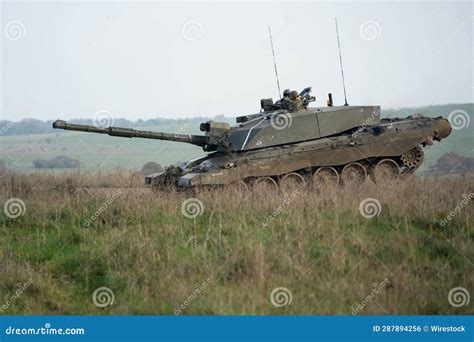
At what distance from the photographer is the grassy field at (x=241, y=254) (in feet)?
23.4

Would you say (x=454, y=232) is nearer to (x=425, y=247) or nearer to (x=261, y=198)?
(x=425, y=247)

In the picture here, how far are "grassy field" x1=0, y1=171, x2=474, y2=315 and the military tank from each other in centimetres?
152

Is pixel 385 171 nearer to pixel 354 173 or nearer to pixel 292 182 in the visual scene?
pixel 354 173

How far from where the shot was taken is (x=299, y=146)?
13.8 metres

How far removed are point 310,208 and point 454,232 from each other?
2.24m

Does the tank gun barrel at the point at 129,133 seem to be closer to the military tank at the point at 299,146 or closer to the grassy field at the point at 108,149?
the military tank at the point at 299,146

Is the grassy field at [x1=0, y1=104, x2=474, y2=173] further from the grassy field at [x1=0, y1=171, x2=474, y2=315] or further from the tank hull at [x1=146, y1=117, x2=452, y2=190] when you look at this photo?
the grassy field at [x1=0, y1=171, x2=474, y2=315]

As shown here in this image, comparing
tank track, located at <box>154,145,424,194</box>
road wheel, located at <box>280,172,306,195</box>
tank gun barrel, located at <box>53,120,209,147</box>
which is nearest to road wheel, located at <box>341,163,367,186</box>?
tank track, located at <box>154,145,424,194</box>

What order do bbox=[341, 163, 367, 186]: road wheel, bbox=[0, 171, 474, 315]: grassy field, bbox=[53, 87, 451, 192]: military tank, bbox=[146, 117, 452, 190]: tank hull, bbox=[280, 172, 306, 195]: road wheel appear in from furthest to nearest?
bbox=[341, 163, 367, 186]: road wheel → bbox=[280, 172, 306, 195]: road wheel → bbox=[53, 87, 451, 192]: military tank → bbox=[146, 117, 452, 190]: tank hull → bbox=[0, 171, 474, 315]: grassy field

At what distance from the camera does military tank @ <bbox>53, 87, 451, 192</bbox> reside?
43.4ft

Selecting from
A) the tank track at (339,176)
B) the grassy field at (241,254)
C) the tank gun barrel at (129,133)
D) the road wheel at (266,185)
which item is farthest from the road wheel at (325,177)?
the tank gun barrel at (129,133)

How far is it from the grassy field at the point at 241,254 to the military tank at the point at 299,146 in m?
1.52

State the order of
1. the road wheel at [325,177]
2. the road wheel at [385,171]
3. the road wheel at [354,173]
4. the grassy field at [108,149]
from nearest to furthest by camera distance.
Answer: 1. the road wheel at [325,177]
2. the road wheel at [354,173]
3. the road wheel at [385,171]
4. the grassy field at [108,149]

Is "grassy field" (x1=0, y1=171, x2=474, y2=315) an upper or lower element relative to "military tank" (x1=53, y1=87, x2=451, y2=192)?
lower
